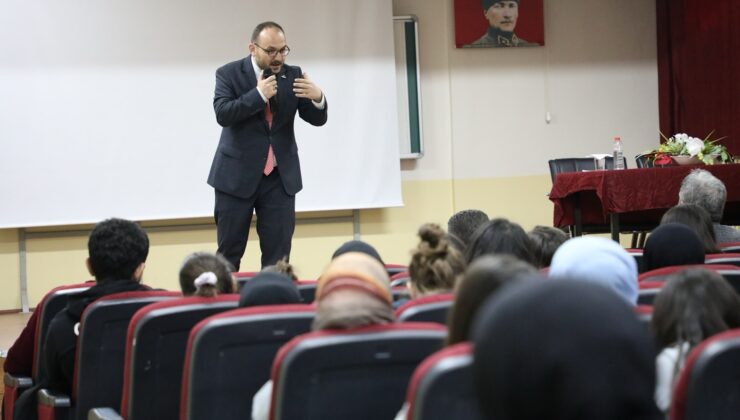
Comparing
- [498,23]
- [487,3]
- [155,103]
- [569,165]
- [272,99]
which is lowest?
[569,165]

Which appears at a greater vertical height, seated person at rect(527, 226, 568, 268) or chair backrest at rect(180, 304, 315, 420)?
seated person at rect(527, 226, 568, 268)

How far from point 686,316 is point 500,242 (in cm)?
104

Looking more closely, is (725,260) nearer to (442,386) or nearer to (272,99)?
(442,386)

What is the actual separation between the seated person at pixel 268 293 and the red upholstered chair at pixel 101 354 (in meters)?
0.45

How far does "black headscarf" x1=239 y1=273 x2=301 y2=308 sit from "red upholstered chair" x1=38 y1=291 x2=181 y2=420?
1.50ft

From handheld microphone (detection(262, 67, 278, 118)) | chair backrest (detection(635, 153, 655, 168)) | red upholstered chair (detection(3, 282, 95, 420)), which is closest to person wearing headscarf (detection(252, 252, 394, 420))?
red upholstered chair (detection(3, 282, 95, 420))

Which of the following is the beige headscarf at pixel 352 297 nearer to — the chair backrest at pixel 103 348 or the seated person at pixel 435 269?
the seated person at pixel 435 269

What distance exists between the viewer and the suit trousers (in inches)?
179

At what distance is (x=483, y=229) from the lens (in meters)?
2.85

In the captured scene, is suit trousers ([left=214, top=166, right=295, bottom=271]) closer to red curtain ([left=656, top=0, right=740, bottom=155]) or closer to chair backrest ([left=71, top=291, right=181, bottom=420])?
chair backrest ([left=71, top=291, right=181, bottom=420])

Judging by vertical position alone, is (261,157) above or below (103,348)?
above

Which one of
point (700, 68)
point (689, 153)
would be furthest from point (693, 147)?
point (700, 68)

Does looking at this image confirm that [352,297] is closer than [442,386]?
No

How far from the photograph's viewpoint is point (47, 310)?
121 inches
